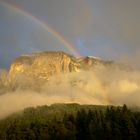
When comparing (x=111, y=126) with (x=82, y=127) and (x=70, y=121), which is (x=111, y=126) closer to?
(x=82, y=127)

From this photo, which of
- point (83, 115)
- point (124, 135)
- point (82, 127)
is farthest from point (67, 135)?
point (124, 135)

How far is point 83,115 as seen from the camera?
188000 mm

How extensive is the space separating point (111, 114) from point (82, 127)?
737 inches

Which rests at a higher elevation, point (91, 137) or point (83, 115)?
point (83, 115)

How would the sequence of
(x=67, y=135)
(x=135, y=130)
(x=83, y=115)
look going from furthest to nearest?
(x=83, y=115) < (x=67, y=135) < (x=135, y=130)

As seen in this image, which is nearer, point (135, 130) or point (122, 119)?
point (135, 130)

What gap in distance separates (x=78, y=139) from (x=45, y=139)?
115ft

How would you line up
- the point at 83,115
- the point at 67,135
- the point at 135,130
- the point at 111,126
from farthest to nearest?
the point at 83,115, the point at 67,135, the point at 111,126, the point at 135,130

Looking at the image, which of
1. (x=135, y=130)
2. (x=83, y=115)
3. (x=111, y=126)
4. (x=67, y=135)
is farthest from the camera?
(x=83, y=115)

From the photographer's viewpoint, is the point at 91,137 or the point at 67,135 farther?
the point at 67,135

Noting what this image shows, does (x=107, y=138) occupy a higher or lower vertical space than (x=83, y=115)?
lower

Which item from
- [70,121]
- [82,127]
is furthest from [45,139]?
[82,127]

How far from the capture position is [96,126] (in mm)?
165375

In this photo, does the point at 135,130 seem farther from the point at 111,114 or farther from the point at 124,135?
the point at 111,114
